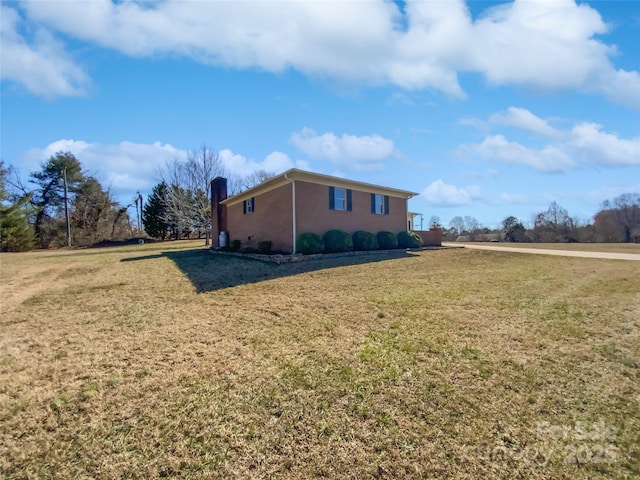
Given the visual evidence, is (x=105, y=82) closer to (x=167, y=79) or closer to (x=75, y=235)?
(x=167, y=79)

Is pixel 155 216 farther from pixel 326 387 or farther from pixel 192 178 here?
pixel 326 387

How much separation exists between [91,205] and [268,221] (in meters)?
27.2

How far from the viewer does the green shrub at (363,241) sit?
13.8 meters

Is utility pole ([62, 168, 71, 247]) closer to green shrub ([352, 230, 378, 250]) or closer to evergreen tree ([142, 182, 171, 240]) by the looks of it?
evergreen tree ([142, 182, 171, 240])

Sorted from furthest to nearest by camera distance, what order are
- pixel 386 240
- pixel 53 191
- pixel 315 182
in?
pixel 53 191 → pixel 386 240 → pixel 315 182

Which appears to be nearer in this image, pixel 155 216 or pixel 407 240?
pixel 407 240

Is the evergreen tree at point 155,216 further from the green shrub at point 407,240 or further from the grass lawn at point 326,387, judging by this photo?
the grass lawn at point 326,387

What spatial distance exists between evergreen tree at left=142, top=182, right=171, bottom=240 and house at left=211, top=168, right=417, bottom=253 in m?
16.0

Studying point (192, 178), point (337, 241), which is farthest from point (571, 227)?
point (192, 178)

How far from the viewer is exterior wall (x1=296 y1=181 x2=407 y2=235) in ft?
41.6

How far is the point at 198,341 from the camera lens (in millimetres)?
4168

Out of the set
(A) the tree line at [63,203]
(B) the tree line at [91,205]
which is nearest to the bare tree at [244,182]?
(B) the tree line at [91,205]

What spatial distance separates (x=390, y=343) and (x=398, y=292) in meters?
2.72

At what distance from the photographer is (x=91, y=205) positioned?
31531mm
